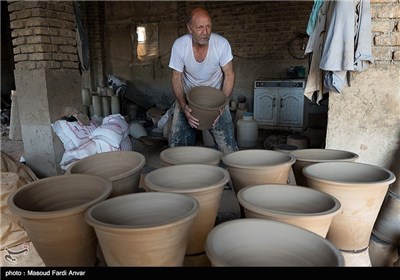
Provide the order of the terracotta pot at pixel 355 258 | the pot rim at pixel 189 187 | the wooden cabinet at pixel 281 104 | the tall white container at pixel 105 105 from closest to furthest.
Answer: the pot rim at pixel 189 187 < the terracotta pot at pixel 355 258 < the wooden cabinet at pixel 281 104 < the tall white container at pixel 105 105

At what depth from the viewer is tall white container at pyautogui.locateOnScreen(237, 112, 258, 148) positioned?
5246 millimetres

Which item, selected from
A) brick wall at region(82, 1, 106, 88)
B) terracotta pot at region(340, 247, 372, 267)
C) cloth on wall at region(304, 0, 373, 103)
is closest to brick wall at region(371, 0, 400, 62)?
cloth on wall at region(304, 0, 373, 103)

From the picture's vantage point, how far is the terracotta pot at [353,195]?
51.4 inches

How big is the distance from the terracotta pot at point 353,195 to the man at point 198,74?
123 cm

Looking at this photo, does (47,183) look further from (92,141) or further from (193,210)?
(92,141)

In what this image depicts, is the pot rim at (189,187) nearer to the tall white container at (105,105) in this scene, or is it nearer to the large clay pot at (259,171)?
the large clay pot at (259,171)

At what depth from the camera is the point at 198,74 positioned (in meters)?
2.72

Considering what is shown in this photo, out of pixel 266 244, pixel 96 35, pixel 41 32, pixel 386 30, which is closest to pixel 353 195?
pixel 266 244

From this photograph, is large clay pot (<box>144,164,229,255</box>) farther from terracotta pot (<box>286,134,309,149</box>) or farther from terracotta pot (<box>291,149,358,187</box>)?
terracotta pot (<box>286,134,309,149</box>)

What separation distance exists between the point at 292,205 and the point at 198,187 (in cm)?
42

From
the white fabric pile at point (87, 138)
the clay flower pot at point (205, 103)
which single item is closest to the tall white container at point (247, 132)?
the white fabric pile at point (87, 138)

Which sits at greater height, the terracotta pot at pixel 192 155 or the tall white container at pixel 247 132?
the terracotta pot at pixel 192 155

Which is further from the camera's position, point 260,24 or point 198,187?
point 260,24

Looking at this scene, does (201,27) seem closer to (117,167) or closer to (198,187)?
(117,167)
